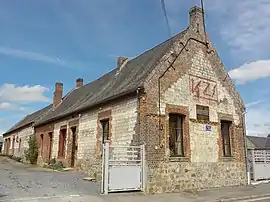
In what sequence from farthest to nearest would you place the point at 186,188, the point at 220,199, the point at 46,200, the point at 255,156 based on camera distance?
the point at 255,156 → the point at 186,188 → the point at 220,199 → the point at 46,200

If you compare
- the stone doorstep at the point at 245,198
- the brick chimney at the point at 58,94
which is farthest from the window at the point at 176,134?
the brick chimney at the point at 58,94

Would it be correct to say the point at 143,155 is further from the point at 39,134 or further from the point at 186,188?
the point at 39,134

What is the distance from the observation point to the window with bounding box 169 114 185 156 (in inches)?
529

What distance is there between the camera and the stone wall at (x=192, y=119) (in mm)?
12443

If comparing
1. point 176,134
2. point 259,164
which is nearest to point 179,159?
point 176,134

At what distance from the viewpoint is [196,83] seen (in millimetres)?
14859

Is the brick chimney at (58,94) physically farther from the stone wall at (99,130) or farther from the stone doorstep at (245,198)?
the stone doorstep at (245,198)

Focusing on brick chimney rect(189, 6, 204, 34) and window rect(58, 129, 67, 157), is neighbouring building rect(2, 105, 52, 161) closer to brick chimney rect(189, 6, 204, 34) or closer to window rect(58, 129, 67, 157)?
window rect(58, 129, 67, 157)

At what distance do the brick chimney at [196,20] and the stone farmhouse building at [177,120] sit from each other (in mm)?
52

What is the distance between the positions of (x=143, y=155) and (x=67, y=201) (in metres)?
3.71

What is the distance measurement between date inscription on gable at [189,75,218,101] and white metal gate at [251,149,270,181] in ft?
16.3

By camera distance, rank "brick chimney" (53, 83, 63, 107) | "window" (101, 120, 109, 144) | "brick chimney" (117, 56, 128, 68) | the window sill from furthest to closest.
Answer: "brick chimney" (53, 83, 63, 107), "brick chimney" (117, 56, 128, 68), "window" (101, 120, 109, 144), the window sill

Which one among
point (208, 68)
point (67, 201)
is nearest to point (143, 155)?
point (67, 201)

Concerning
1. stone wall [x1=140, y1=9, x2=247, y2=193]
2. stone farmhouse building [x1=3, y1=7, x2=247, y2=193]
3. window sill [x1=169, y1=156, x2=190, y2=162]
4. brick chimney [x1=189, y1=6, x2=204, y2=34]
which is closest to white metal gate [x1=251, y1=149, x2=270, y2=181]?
stone farmhouse building [x1=3, y1=7, x2=247, y2=193]
